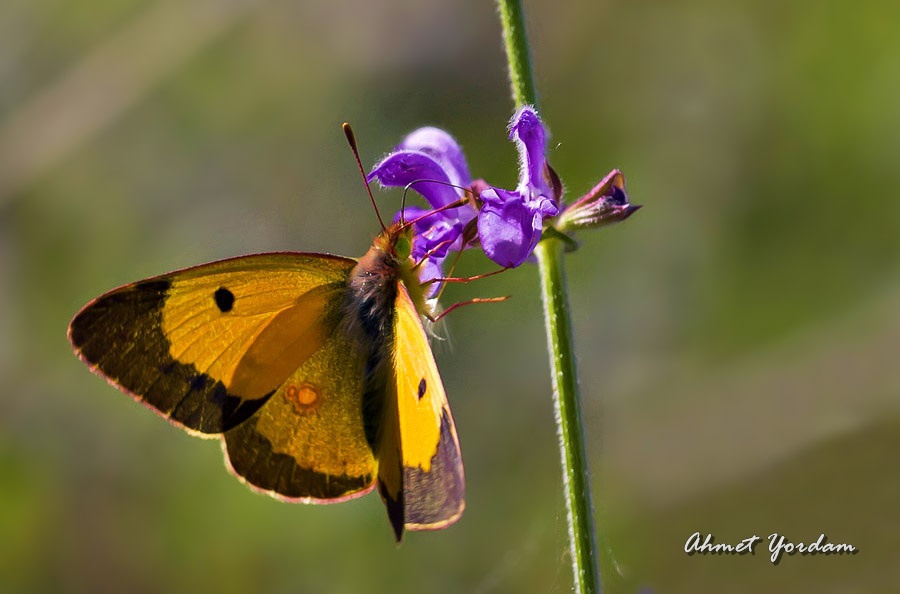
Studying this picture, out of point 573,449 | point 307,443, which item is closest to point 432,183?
point 307,443

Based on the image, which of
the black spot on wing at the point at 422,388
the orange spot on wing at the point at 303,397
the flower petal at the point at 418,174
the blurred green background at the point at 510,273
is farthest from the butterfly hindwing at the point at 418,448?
the blurred green background at the point at 510,273

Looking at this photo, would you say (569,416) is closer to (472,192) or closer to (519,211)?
(519,211)

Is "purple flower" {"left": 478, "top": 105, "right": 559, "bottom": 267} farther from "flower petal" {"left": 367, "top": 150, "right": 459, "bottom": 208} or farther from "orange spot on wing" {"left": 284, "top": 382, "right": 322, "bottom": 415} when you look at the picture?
"orange spot on wing" {"left": 284, "top": 382, "right": 322, "bottom": 415}

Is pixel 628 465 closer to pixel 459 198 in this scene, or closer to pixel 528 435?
pixel 528 435

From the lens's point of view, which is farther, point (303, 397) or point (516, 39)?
point (303, 397)

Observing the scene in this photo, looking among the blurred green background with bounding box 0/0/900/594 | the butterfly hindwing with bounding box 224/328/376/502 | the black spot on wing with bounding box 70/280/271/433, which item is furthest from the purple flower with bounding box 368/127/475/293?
the blurred green background with bounding box 0/0/900/594

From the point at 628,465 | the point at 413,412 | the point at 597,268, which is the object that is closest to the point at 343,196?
the point at 597,268
